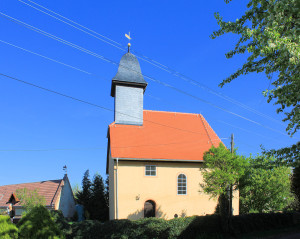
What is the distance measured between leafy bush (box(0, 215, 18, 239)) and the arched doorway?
14.6 meters

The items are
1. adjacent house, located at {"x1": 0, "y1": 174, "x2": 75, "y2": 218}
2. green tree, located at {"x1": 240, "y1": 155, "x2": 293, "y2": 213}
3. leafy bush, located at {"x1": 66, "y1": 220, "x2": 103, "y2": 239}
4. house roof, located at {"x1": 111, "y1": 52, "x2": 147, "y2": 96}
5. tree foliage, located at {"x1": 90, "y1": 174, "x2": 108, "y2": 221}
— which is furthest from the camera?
adjacent house, located at {"x1": 0, "y1": 174, "x2": 75, "y2": 218}

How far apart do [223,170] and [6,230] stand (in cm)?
1403

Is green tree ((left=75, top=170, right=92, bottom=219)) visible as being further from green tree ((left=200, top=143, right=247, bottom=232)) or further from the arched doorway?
green tree ((left=200, top=143, right=247, bottom=232))

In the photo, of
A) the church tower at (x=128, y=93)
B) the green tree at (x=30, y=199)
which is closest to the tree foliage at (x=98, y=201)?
the green tree at (x=30, y=199)

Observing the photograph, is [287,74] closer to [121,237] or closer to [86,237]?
[121,237]

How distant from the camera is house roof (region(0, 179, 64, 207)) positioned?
3037 cm

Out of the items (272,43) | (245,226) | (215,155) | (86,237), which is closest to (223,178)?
(215,155)

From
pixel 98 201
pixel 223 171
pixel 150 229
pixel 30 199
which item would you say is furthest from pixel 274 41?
pixel 98 201

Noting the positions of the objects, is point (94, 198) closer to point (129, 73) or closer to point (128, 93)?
point (128, 93)

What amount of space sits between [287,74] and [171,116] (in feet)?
67.6

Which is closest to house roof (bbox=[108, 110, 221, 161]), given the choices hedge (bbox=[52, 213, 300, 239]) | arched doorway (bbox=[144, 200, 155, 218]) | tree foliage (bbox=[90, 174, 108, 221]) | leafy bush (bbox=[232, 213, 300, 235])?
arched doorway (bbox=[144, 200, 155, 218])

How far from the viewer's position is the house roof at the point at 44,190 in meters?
30.4

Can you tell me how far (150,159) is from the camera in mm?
21422

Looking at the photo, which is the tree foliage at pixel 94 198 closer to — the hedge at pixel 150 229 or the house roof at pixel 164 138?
the house roof at pixel 164 138
